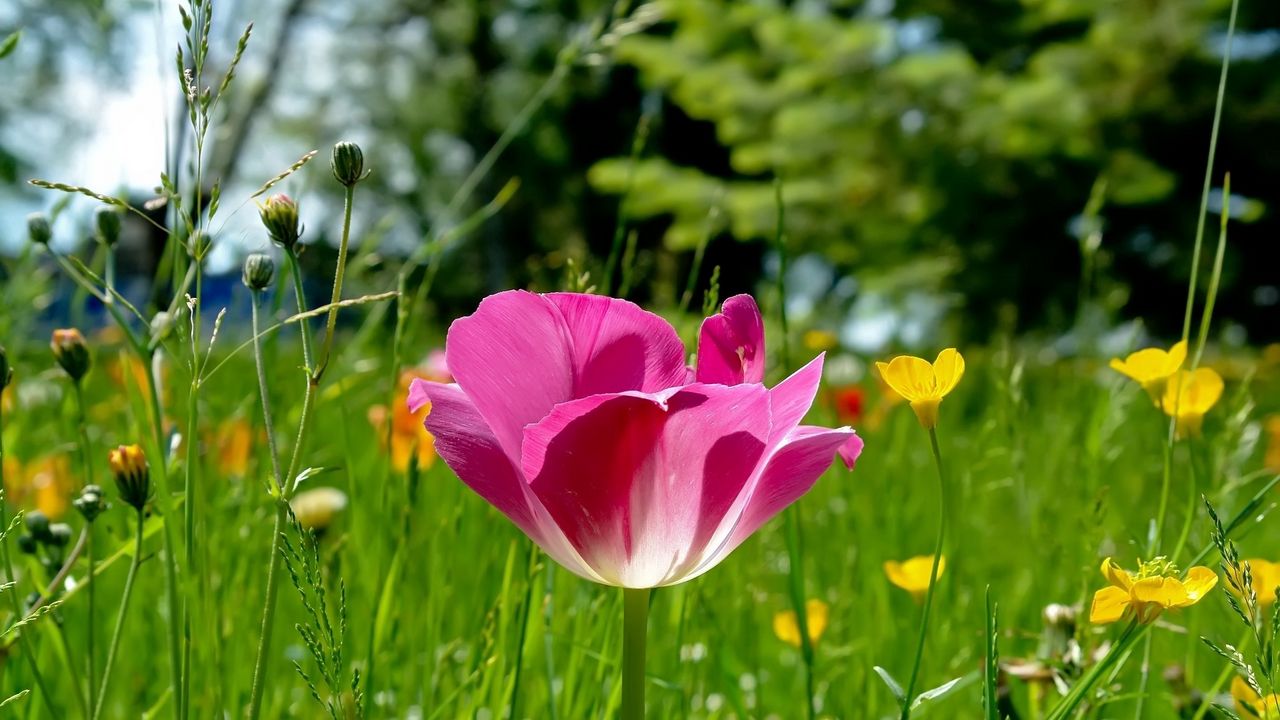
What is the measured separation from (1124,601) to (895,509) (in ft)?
2.47

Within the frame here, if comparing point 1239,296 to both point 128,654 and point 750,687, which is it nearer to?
point 750,687

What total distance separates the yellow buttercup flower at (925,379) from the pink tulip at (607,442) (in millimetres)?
63

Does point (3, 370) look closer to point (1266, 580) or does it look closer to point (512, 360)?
point (512, 360)

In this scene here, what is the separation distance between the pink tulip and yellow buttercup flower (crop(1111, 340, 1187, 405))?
0.33 metres

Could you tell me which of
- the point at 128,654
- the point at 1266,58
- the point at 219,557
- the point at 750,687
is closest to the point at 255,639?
the point at 219,557

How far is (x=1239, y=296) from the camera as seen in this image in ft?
23.7

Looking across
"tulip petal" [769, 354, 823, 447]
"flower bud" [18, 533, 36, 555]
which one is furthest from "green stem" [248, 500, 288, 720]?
"flower bud" [18, 533, 36, 555]

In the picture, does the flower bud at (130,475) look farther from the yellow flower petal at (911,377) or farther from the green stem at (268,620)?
the yellow flower petal at (911,377)

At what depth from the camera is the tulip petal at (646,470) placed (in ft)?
1.43

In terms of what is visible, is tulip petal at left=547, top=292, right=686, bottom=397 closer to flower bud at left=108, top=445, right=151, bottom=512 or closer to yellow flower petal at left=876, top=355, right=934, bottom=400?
yellow flower petal at left=876, top=355, right=934, bottom=400

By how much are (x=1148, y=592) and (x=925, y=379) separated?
141 mm

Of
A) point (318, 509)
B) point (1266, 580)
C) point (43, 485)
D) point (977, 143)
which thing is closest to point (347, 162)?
point (1266, 580)

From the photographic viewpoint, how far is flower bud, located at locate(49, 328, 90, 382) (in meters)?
0.64

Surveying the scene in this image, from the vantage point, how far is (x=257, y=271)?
1.69 ft
